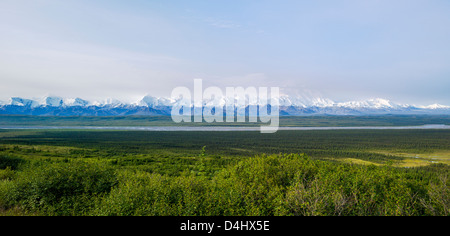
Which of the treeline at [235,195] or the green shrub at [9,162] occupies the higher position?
the treeline at [235,195]

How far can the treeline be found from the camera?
12398mm

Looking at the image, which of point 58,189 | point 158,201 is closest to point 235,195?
point 158,201

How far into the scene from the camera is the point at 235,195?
559 inches

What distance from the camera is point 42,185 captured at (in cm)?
1631

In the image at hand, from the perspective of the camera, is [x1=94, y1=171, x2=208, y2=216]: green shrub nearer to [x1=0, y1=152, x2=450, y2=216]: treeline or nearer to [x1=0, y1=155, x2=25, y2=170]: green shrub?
[x1=0, y1=152, x2=450, y2=216]: treeline

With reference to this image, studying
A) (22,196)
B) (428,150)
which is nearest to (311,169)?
(22,196)

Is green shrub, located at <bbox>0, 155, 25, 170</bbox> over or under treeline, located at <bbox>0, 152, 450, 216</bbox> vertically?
under

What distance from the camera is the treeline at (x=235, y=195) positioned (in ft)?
40.7

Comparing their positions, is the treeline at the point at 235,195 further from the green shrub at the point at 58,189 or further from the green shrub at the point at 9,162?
the green shrub at the point at 9,162

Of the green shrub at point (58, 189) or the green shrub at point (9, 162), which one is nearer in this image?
the green shrub at point (58, 189)

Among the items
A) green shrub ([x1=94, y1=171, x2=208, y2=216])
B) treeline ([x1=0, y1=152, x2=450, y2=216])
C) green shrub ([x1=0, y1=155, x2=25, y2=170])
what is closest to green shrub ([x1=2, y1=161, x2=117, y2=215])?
treeline ([x1=0, y1=152, x2=450, y2=216])

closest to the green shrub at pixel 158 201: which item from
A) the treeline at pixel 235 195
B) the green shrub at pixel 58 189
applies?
the treeline at pixel 235 195

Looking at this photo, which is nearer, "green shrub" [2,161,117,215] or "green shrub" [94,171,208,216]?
"green shrub" [94,171,208,216]
